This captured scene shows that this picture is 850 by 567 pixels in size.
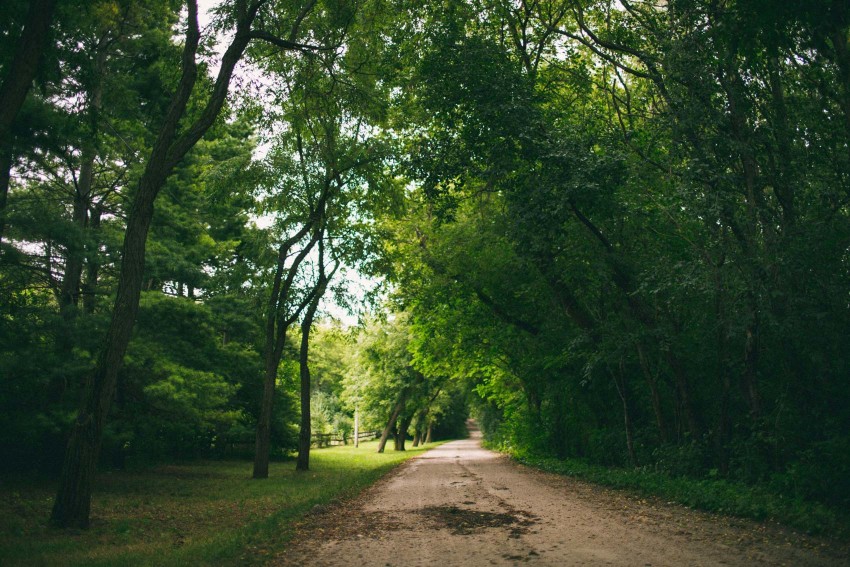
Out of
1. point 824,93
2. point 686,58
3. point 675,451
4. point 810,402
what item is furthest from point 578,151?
point 675,451

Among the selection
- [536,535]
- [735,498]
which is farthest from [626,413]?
[536,535]

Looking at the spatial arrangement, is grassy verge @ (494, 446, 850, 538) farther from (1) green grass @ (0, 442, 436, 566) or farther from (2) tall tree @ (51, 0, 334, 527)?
(2) tall tree @ (51, 0, 334, 527)

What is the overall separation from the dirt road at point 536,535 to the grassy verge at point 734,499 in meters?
0.38

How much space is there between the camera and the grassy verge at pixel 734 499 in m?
7.40

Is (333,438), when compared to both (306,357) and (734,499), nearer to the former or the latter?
(306,357)

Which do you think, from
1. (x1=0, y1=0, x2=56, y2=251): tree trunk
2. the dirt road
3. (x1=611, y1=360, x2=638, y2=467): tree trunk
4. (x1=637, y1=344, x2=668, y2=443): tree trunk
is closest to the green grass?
the dirt road

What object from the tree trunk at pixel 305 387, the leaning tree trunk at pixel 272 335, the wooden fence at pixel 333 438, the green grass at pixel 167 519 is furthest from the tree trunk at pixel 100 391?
the wooden fence at pixel 333 438

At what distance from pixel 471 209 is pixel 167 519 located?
14144mm

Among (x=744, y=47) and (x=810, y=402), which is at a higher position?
Answer: (x=744, y=47)

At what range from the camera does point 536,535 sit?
24.2ft

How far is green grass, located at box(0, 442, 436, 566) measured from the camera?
6605 millimetres

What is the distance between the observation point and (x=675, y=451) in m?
13.3

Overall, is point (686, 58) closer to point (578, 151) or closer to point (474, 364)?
point (578, 151)

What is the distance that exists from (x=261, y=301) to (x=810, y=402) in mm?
15542
